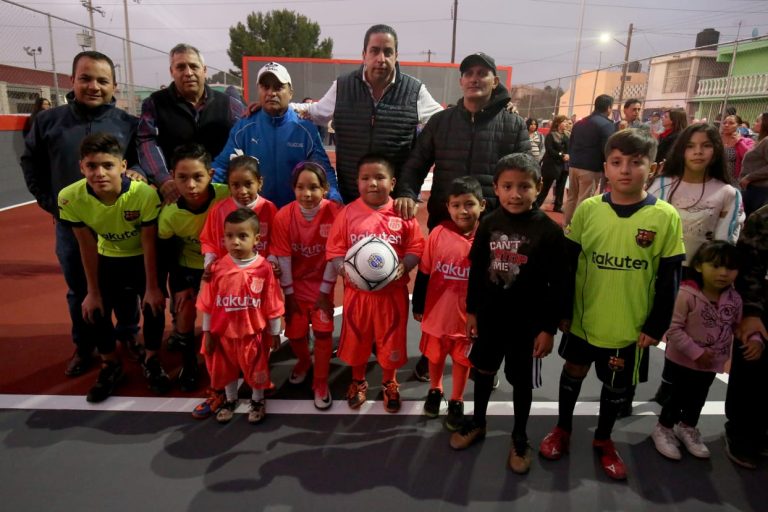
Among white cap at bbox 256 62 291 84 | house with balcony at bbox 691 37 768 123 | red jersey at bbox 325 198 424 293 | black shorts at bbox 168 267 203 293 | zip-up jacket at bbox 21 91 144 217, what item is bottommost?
black shorts at bbox 168 267 203 293

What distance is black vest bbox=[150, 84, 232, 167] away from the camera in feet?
9.93

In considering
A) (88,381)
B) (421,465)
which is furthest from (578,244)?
(88,381)

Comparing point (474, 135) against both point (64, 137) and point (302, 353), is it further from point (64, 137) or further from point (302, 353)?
point (64, 137)

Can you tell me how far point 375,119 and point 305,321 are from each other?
4.46ft

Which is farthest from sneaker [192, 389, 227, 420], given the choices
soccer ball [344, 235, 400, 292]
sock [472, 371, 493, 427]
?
sock [472, 371, 493, 427]

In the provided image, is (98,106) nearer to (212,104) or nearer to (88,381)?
(212,104)

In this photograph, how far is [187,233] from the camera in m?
2.79

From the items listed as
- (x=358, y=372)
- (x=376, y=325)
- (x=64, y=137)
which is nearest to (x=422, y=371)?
(x=358, y=372)

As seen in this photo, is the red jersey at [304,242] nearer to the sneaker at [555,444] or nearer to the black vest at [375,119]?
the black vest at [375,119]

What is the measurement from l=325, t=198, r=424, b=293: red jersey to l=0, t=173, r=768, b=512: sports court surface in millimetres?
905

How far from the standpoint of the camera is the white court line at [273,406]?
2.70 meters

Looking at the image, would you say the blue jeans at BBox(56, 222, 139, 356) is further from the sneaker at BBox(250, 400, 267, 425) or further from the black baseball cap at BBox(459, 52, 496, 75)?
the black baseball cap at BBox(459, 52, 496, 75)

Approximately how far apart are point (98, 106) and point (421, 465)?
113 inches

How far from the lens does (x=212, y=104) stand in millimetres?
3111
